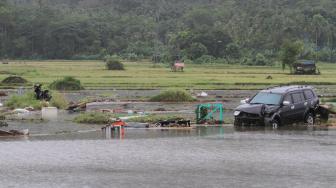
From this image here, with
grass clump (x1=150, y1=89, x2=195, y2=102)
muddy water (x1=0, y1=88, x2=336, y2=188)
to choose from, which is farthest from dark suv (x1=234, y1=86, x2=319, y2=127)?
grass clump (x1=150, y1=89, x2=195, y2=102)

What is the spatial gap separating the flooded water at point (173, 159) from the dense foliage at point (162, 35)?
106 metres

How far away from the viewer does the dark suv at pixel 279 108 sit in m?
29.7

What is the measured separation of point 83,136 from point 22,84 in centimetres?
4132

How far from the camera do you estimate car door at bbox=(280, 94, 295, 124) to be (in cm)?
3002

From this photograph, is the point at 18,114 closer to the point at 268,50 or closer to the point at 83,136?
the point at 83,136

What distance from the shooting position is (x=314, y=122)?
104 feet

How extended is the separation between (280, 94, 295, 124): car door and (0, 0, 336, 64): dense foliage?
101m

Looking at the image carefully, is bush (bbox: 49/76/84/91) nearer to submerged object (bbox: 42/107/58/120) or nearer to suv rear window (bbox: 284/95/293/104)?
submerged object (bbox: 42/107/58/120)

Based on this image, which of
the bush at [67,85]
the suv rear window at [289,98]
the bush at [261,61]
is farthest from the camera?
the bush at [261,61]

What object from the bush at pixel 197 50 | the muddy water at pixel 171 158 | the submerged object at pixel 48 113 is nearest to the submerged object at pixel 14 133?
the muddy water at pixel 171 158

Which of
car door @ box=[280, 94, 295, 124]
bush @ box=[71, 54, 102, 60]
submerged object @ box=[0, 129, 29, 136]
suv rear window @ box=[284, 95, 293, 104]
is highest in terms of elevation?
bush @ box=[71, 54, 102, 60]

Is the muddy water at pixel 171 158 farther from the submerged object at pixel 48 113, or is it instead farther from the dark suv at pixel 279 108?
the submerged object at pixel 48 113

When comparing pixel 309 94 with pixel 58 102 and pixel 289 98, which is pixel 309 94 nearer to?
pixel 289 98

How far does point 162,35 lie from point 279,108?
159 m
